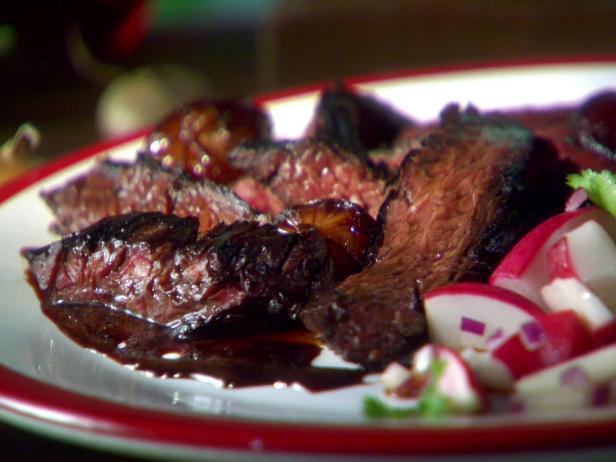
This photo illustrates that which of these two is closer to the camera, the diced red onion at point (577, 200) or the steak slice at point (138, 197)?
the diced red onion at point (577, 200)

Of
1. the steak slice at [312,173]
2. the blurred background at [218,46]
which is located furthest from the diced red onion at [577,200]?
the blurred background at [218,46]

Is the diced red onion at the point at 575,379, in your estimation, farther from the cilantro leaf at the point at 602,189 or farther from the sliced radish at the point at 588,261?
the cilantro leaf at the point at 602,189

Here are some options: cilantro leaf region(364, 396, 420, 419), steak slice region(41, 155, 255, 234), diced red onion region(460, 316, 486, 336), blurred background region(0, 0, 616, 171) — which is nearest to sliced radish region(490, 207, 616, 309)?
diced red onion region(460, 316, 486, 336)

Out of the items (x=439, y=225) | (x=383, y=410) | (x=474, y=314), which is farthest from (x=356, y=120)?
(x=383, y=410)

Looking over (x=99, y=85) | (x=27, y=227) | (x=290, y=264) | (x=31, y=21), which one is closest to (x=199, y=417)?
(x=290, y=264)

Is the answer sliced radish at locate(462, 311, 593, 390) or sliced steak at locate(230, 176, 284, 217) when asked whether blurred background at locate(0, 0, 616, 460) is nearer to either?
sliced steak at locate(230, 176, 284, 217)

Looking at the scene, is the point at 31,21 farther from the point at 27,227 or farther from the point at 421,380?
the point at 421,380
